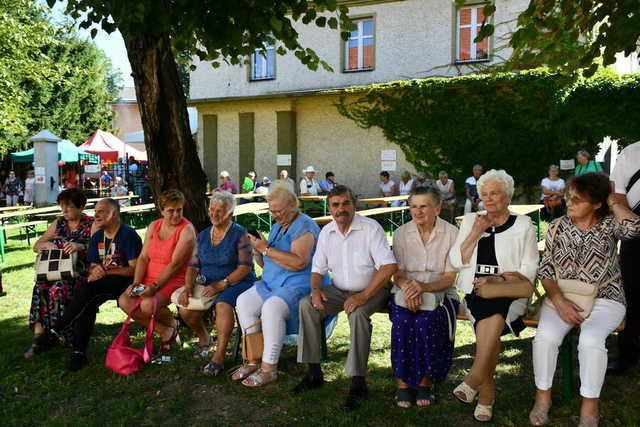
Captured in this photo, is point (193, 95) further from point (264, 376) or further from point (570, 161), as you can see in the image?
point (264, 376)

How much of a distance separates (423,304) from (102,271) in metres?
2.79

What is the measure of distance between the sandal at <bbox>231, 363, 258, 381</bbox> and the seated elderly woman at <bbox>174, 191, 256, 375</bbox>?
382 mm

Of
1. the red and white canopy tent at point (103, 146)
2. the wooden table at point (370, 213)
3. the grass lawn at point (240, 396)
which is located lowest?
the grass lawn at point (240, 396)

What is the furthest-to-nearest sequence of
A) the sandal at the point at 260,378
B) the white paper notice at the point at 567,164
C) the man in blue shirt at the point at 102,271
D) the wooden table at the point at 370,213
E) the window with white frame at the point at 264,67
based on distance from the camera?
1. the window with white frame at the point at 264,67
2. the white paper notice at the point at 567,164
3. the wooden table at the point at 370,213
4. the man in blue shirt at the point at 102,271
5. the sandal at the point at 260,378

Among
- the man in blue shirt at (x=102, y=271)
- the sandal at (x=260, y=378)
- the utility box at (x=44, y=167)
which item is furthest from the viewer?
the utility box at (x=44, y=167)

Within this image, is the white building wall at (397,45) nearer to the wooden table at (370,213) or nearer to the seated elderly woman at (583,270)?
the wooden table at (370,213)

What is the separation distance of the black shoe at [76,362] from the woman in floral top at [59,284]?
0.35m

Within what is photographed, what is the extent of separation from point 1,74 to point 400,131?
11.3m

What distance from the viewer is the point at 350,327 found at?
391cm

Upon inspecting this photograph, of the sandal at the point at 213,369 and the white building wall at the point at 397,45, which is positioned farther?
the white building wall at the point at 397,45

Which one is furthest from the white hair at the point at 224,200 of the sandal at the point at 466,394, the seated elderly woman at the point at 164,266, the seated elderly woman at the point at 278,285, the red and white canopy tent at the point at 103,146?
the red and white canopy tent at the point at 103,146

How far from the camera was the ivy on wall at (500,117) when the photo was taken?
46.1ft

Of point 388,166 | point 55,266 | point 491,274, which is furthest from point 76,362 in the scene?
point 388,166

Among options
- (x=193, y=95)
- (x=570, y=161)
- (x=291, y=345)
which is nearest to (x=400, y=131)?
(x=570, y=161)
